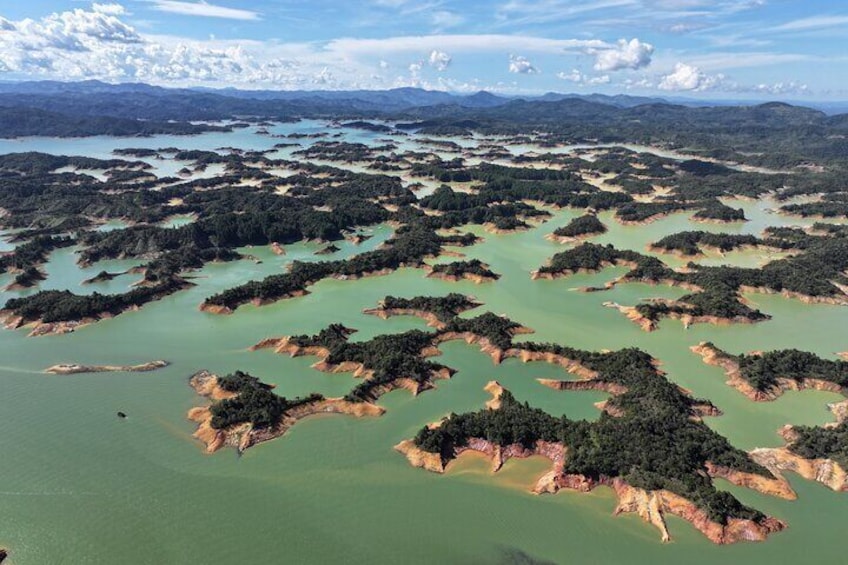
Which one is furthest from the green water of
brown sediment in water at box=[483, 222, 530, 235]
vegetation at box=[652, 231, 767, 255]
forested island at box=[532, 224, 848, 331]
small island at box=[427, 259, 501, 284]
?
brown sediment in water at box=[483, 222, 530, 235]

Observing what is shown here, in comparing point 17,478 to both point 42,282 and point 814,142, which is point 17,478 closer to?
point 42,282

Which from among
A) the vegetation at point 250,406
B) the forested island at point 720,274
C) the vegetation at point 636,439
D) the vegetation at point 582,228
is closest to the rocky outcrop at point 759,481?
the vegetation at point 636,439

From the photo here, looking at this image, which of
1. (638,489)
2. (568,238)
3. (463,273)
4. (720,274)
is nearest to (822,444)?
(638,489)

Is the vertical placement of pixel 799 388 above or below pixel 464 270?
below

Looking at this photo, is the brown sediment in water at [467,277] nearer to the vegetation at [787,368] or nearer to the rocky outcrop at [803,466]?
the vegetation at [787,368]

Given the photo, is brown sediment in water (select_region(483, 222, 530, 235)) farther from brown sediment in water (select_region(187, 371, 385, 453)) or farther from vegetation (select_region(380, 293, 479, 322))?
brown sediment in water (select_region(187, 371, 385, 453))

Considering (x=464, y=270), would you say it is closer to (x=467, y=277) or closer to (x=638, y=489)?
(x=467, y=277)
